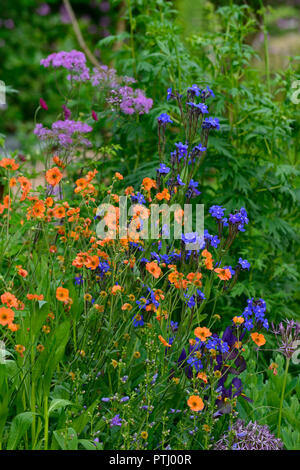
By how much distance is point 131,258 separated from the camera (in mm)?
2152

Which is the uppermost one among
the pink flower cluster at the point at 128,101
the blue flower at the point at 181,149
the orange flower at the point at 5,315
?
the pink flower cluster at the point at 128,101

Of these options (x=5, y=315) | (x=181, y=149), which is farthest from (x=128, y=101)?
(x=5, y=315)

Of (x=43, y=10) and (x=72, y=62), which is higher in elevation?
(x=43, y=10)

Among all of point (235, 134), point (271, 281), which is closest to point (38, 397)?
point (271, 281)

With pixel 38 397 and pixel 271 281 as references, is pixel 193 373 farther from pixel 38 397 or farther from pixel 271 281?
pixel 271 281

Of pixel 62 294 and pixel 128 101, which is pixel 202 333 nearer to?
pixel 62 294

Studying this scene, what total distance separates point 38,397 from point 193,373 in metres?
0.54

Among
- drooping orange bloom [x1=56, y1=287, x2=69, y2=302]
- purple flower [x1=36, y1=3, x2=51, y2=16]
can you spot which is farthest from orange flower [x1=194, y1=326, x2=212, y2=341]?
purple flower [x1=36, y1=3, x2=51, y2=16]

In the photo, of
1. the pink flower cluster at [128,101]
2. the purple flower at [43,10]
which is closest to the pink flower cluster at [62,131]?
the pink flower cluster at [128,101]

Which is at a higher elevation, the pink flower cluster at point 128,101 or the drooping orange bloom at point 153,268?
the pink flower cluster at point 128,101

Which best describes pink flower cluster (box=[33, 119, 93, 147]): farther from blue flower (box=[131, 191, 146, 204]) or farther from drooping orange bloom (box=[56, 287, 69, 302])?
drooping orange bloom (box=[56, 287, 69, 302])

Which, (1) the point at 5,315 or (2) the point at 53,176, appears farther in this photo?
(2) the point at 53,176

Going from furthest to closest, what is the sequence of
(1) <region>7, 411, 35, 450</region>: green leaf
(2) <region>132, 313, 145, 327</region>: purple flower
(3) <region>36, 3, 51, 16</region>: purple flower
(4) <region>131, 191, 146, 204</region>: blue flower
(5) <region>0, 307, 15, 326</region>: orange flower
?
(3) <region>36, 3, 51, 16</region>: purple flower < (4) <region>131, 191, 146, 204</region>: blue flower < (2) <region>132, 313, 145, 327</region>: purple flower < (1) <region>7, 411, 35, 450</region>: green leaf < (5) <region>0, 307, 15, 326</region>: orange flower

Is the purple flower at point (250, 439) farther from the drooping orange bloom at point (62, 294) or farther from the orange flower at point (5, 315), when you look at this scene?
the orange flower at point (5, 315)
